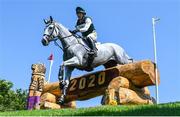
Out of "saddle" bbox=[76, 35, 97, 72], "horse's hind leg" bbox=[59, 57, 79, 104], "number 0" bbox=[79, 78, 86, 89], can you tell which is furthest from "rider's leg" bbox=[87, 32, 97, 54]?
A: "number 0" bbox=[79, 78, 86, 89]

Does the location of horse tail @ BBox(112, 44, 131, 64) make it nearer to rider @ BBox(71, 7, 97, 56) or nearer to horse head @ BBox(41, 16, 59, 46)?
rider @ BBox(71, 7, 97, 56)

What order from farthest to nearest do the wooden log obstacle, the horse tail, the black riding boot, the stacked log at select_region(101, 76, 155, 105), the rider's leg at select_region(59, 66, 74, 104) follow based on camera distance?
1. the horse tail
2. the black riding boot
3. the wooden log obstacle
4. the stacked log at select_region(101, 76, 155, 105)
5. the rider's leg at select_region(59, 66, 74, 104)

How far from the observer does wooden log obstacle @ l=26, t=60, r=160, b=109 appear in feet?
59.2

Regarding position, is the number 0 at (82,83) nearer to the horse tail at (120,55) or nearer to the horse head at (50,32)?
the horse tail at (120,55)

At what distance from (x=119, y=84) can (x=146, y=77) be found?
1.12 meters

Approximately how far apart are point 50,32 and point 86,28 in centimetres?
137

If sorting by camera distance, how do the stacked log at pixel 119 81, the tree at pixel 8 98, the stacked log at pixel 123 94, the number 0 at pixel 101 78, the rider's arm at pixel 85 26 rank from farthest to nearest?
1. the tree at pixel 8 98
2. the number 0 at pixel 101 78
3. the stacked log at pixel 119 81
4. the rider's arm at pixel 85 26
5. the stacked log at pixel 123 94

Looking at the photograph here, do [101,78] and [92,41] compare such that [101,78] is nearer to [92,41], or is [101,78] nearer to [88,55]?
[88,55]

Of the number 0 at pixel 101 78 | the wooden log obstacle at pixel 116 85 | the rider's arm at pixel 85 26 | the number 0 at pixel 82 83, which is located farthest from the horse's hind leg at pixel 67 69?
the number 0 at pixel 82 83

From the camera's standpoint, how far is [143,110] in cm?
1230

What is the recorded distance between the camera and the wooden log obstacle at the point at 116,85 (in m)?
18.0

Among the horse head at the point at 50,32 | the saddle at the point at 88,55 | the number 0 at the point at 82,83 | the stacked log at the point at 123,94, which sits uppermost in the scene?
the horse head at the point at 50,32

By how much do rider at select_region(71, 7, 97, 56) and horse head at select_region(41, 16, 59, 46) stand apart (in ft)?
2.47

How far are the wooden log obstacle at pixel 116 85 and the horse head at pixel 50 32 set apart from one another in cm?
249
